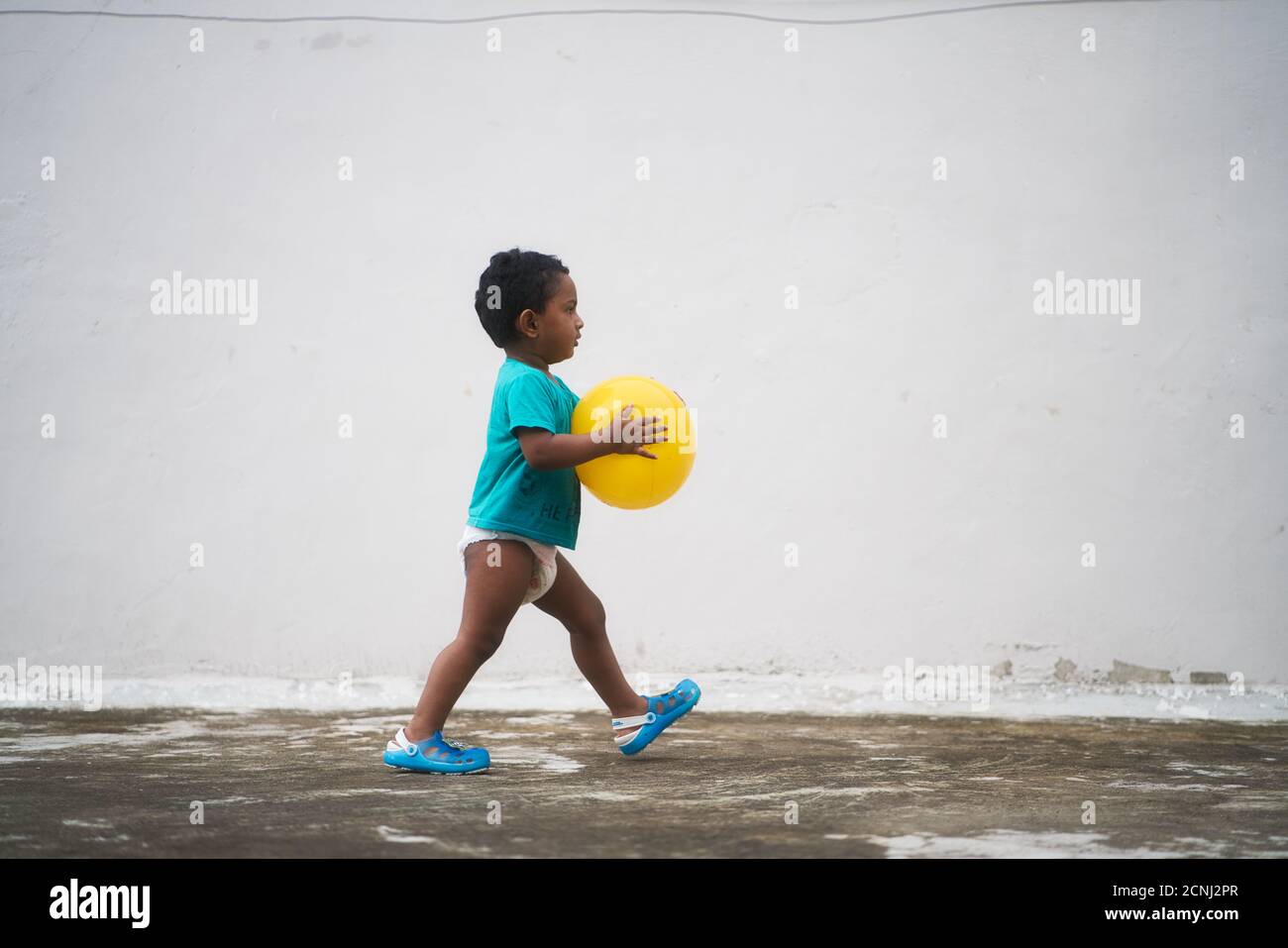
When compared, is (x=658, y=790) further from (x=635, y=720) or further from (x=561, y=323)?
(x=561, y=323)

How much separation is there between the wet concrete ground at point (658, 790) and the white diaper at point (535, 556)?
0.50 m

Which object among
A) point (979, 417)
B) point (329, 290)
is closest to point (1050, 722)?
point (979, 417)

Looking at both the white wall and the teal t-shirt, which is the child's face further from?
the white wall

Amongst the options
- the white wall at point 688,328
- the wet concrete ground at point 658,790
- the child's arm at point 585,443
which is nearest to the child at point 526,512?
the child's arm at point 585,443

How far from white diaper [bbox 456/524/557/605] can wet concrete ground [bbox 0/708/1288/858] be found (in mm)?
495

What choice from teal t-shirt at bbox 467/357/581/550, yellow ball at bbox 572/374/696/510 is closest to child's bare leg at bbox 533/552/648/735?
teal t-shirt at bbox 467/357/581/550

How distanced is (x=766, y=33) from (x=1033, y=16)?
106 cm

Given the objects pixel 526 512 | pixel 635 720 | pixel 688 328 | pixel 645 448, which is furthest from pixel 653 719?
pixel 688 328

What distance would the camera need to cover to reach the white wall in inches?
182

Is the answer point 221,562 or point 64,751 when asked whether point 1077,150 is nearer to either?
point 221,562

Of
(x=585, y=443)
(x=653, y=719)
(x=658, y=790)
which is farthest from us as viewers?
(x=653, y=719)

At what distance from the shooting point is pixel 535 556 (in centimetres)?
327

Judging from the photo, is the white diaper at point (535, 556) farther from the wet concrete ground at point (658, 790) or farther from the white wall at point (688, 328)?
the white wall at point (688, 328)

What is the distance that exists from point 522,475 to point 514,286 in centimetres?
55
